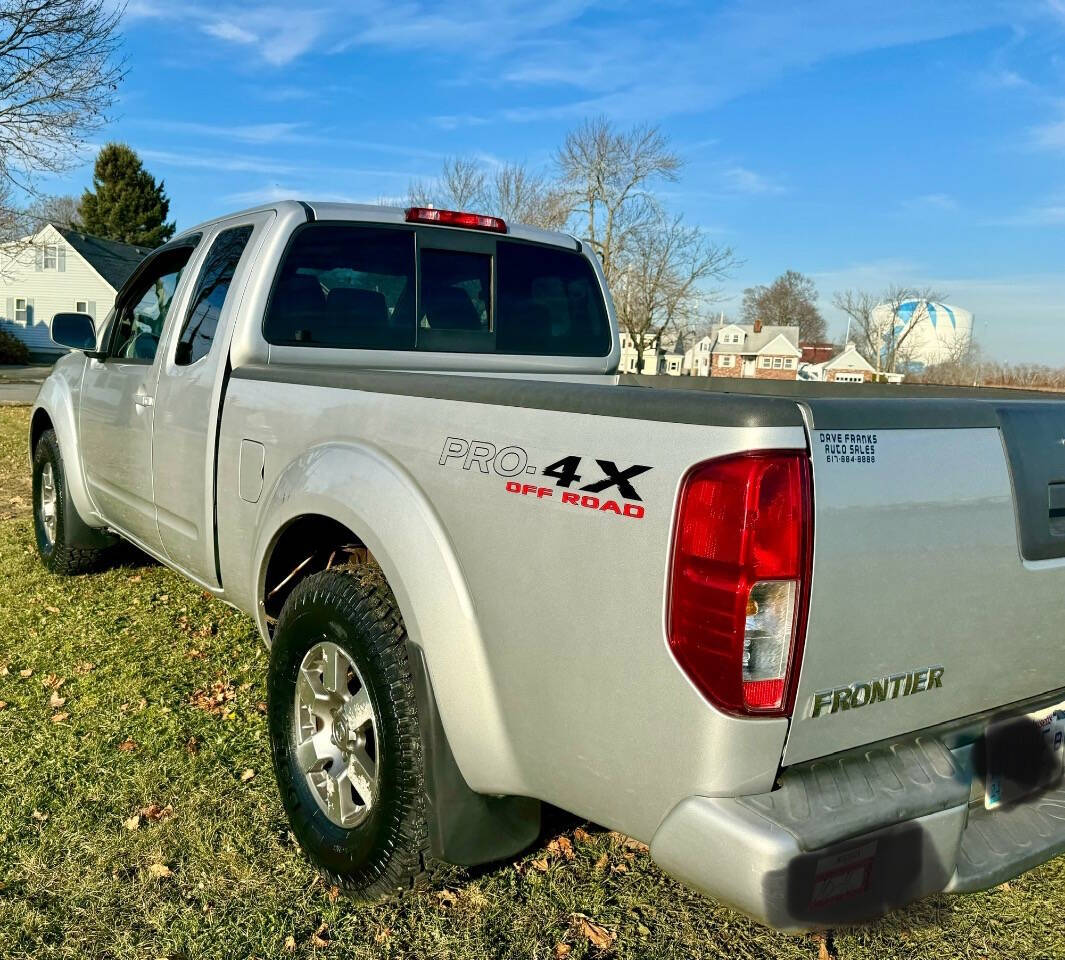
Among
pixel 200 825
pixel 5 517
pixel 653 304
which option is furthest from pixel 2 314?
pixel 200 825

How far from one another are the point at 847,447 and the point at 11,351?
4154cm

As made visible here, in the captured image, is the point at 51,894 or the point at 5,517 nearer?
the point at 51,894

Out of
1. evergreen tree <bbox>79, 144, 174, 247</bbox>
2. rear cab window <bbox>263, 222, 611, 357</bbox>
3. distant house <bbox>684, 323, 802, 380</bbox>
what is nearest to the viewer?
rear cab window <bbox>263, 222, 611, 357</bbox>

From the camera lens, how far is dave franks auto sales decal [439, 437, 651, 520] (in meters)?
1.77

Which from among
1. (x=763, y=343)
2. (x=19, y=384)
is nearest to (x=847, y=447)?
(x=19, y=384)

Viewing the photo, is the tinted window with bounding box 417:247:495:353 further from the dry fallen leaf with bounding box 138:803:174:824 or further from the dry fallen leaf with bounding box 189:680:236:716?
the dry fallen leaf with bounding box 138:803:174:824

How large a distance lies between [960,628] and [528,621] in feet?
2.96

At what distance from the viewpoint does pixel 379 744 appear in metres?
2.34

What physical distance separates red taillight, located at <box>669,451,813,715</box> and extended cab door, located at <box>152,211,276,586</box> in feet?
Result: 7.28

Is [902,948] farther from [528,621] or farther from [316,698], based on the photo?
[316,698]

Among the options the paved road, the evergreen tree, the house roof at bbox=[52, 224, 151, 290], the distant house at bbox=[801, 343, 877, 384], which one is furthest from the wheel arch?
the distant house at bbox=[801, 343, 877, 384]

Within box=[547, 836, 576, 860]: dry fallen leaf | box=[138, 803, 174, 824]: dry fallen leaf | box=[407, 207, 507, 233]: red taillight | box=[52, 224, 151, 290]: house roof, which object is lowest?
box=[547, 836, 576, 860]: dry fallen leaf

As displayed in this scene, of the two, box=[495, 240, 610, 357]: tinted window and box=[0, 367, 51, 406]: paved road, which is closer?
box=[495, 240, 610, 357]: tinted window

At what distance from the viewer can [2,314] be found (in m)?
47.9
